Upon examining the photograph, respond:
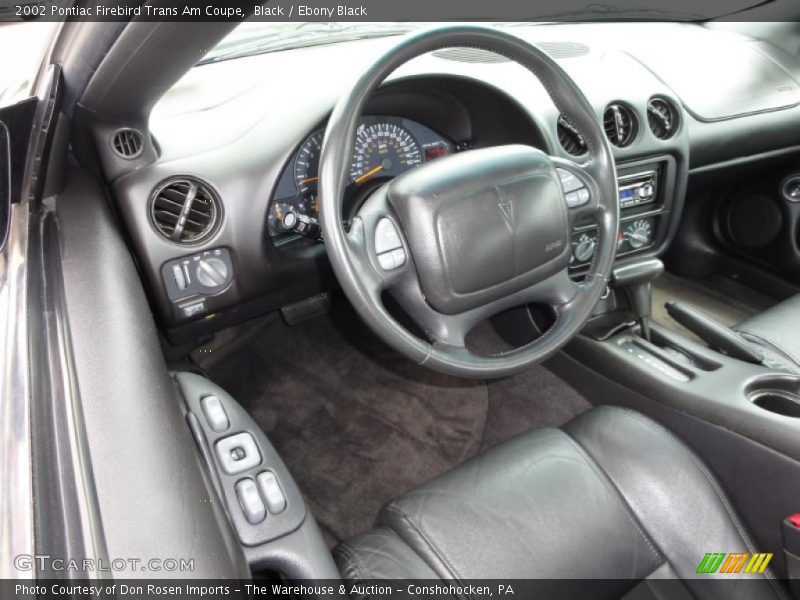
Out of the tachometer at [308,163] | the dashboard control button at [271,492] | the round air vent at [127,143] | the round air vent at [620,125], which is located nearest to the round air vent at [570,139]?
the round air vent at [620,125]

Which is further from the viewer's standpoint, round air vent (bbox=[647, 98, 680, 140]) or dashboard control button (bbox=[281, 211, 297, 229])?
round air vent (bbox=[647, 98, 680, 140])

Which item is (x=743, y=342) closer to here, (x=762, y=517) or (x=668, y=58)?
(x=762, y=517)

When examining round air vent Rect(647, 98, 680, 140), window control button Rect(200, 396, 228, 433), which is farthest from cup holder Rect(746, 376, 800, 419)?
window control button Rect(200, 396, 228, 433)

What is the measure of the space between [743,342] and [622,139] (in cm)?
62

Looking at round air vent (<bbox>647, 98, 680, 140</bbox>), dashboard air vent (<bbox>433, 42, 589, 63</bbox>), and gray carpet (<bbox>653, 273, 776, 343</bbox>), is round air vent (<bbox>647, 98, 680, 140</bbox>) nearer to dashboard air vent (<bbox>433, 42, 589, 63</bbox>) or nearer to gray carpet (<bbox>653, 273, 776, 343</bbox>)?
dashboard air vent (<bbox>433, 42, 589, 63</bbox>)

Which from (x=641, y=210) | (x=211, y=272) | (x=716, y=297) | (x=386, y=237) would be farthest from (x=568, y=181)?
(x=716, y=297)

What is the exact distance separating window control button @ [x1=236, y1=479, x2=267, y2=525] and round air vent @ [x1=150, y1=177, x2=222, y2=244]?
56 centimetres

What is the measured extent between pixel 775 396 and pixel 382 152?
1025 mm

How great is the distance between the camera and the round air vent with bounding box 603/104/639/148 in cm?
173

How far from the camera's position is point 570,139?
5.35 feet

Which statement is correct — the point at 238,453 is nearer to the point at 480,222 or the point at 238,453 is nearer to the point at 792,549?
the point at 480,222

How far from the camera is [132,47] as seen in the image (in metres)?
0.87

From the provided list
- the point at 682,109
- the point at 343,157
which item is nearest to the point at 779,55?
the point at 682,109

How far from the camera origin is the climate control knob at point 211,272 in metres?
1.33
